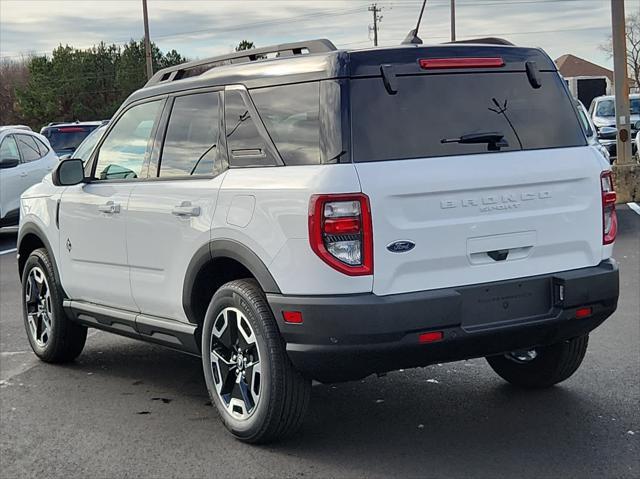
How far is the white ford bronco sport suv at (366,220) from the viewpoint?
426 centimetres

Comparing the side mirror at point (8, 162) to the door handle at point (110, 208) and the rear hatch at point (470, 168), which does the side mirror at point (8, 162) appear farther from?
the rear hatch at point (470, 168)

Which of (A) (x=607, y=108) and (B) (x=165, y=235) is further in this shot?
(A) (x=607, y=108)

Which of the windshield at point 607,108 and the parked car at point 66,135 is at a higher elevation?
the windshield at point 607,108

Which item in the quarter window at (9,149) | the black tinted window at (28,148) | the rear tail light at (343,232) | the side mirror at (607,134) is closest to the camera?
the rear tail light at (343,232)

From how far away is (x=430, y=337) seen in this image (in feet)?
14.2

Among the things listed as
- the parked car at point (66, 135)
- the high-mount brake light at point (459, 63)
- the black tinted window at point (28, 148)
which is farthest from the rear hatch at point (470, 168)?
the parked car at point (66, 135)

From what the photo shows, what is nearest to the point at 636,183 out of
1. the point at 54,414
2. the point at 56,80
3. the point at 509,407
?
the point at 509,407

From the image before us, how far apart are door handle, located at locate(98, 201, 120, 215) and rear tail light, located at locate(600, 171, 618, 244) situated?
2774 mm

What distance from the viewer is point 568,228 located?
15.4ft

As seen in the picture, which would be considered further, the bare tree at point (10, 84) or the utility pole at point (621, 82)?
the bare tree at point (10, 84)

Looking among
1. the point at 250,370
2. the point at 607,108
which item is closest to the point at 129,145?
the point at 250,370

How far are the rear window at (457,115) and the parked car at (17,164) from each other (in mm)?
10932

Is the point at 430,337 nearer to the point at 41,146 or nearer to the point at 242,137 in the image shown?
the point at 242,137

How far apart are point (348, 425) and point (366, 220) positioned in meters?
1.44
